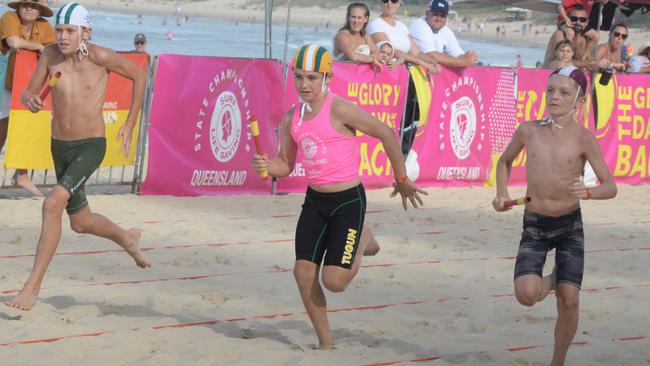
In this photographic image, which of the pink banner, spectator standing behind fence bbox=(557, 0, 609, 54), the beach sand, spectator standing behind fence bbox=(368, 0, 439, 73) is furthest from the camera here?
spectator standing behind fence bbox=(557, 0, 609, 54)

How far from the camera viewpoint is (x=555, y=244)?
5.46 m

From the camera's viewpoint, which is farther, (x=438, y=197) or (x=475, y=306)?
(x=438, y=197)

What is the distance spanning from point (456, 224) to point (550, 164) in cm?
459

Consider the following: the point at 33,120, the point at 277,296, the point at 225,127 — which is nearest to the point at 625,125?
the point at 225,127

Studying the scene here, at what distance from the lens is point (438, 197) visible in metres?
11.7

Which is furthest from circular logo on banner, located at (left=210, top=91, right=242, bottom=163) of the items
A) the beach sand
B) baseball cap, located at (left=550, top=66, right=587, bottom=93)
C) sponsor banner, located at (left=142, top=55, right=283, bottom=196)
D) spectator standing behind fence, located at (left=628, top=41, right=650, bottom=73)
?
spectator standing behind fence, located at (left=628, top=41, right=650, bottom=73)

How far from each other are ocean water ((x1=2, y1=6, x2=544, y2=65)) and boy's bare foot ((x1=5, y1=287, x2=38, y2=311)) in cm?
4498

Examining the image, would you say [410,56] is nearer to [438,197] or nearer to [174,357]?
[438,197]

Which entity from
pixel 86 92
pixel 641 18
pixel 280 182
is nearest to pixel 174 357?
pixel 86 92

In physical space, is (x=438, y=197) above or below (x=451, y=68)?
below

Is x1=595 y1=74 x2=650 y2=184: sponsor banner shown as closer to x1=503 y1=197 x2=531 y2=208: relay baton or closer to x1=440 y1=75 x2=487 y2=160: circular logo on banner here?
x1=440 y1=75 x2=487 y2=160: circular logo on banner

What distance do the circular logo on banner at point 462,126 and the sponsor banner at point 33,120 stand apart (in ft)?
11.9

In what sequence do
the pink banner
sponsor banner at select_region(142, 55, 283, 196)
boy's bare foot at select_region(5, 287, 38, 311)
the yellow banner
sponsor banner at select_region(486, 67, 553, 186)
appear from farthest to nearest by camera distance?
sponsor banner at select_region(486, 67, 553, 186) → the pink banner → sponsor banner at select_region(142, 55, 283, 196) → the yellow banner → boy's bare foot at select_region(5, 287, 38, 311)

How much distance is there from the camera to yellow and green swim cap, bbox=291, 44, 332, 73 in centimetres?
548
